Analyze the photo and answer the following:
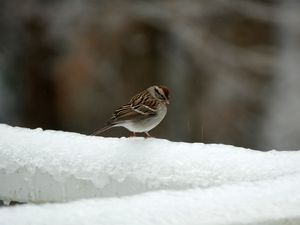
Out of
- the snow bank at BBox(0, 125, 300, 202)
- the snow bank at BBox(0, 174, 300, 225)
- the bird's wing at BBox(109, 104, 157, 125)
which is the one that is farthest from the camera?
the bird's wing at BBox(109, 104, 157, 125)

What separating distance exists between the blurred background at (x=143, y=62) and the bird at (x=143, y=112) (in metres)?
5.00

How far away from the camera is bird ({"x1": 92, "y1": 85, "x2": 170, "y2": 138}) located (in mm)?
4152

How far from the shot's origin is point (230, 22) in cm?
1022

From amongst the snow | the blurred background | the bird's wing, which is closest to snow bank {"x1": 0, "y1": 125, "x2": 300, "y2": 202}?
the snow

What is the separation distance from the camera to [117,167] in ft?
9.27

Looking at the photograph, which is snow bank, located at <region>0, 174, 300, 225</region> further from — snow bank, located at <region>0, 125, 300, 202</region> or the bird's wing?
the bird's wing

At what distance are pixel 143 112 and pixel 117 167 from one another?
1380 millimetres

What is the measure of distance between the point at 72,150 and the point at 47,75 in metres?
6.82

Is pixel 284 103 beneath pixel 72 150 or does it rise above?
beneath

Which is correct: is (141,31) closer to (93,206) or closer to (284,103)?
(284,103)

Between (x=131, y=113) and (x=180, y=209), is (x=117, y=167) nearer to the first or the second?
(x=180, y=209)

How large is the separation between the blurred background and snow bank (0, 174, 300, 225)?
6.95 meters

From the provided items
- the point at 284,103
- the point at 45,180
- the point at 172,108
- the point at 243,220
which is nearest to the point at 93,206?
the point at 243,220

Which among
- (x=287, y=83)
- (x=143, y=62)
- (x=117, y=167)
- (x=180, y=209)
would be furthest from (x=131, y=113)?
(x=287, y=83)
